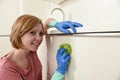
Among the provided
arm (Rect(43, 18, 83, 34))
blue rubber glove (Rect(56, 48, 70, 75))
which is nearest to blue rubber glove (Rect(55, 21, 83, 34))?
arm (Rect(43, 18, 83, 34))

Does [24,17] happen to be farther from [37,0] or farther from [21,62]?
[37,0]

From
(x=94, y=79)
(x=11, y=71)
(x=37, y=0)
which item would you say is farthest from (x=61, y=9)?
(x=94, y=79)

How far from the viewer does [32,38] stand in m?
1.03

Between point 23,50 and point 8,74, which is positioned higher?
point 23,50

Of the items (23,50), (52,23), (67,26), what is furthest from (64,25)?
(23,50)

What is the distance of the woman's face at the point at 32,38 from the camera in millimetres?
1024

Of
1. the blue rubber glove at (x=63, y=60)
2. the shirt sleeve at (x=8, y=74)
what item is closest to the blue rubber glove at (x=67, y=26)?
the blue rubber glove at (x=63, y=60)

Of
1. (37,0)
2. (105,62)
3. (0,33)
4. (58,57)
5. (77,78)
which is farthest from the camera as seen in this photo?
(0,33)

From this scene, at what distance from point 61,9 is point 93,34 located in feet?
2.38

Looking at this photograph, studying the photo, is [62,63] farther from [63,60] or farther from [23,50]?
Result: [23,50]

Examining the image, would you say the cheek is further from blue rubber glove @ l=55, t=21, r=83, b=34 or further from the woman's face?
blue rubber glove @ l=55, t=21, r=83, b=34

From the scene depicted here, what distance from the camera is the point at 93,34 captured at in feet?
2.50

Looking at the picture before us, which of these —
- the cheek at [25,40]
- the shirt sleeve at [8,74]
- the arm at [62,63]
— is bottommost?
the shirt sleeve at [8,74]

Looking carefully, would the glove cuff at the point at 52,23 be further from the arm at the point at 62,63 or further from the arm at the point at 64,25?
the arm at the point at 62,63
